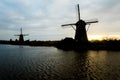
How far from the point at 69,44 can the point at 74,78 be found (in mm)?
41286

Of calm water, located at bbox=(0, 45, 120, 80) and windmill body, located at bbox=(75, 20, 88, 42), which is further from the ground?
windmill body, located at bbox=(75, 20, 88, 42)

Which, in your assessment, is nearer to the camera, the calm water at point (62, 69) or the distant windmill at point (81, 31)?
the calm water at point (62, 69)

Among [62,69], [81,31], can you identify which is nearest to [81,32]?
[81,31]

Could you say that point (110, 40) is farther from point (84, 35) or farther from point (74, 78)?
point (74, 78)

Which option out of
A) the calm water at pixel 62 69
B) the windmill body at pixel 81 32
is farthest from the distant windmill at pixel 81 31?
the calm water at pixel 62 69

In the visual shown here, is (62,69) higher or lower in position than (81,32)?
lower

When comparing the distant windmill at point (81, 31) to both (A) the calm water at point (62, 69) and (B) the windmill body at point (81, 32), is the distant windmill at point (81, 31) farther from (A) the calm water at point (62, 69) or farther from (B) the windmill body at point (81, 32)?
(A) the calm water at point (62, 69)

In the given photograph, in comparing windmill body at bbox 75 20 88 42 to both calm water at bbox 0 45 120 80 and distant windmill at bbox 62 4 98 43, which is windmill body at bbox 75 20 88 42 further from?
calm water at bbox 0 45 120 80

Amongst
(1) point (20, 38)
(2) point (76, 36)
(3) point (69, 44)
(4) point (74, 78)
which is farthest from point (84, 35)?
(1) point (20, 38)

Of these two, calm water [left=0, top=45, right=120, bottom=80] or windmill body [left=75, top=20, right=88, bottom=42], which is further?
windmill body [left=75, top=20, right=88, bottom=42]

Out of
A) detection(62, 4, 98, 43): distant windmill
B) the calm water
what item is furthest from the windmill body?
the calm water

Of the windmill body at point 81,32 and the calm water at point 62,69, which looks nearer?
the calm water at point 62,69

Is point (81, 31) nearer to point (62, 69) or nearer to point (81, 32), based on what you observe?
point (81, 32)

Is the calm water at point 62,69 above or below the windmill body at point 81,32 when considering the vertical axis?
below
